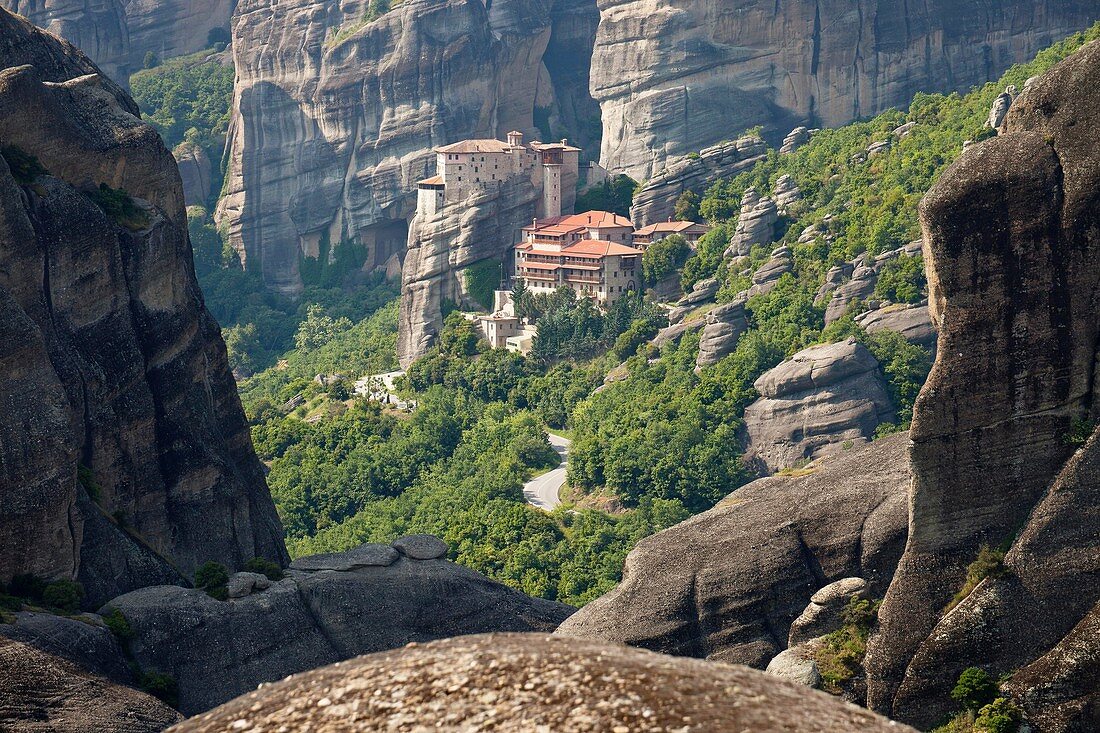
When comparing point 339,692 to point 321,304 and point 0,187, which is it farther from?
point 321,304

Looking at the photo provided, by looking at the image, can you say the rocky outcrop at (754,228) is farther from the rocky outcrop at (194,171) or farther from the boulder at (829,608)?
the boulder at (829,608)

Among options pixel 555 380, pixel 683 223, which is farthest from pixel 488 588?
pixel 683 223

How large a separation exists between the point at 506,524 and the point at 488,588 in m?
27.9

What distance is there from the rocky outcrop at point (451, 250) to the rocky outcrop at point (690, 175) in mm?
8290

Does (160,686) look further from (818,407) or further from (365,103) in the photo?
(365,103)

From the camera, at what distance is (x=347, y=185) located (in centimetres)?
15625

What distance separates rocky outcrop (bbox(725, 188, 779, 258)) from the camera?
118 metres

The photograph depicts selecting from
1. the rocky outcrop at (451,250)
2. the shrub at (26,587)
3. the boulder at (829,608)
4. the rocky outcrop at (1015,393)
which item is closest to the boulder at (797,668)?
the boulder at (829,608)

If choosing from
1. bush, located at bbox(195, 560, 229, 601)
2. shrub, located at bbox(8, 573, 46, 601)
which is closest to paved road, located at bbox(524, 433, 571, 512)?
bush, located at bbox(195, 560, 229, 601)

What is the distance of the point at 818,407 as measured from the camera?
9762 cm

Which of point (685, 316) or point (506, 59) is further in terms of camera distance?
point (506, 59)

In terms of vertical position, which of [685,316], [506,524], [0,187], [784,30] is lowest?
[506,524]

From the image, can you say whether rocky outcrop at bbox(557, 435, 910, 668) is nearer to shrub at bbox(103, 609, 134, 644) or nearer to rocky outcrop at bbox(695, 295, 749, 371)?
shrub at bbox(103, 609, 134, 644)

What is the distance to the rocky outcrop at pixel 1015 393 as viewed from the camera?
42.9m
